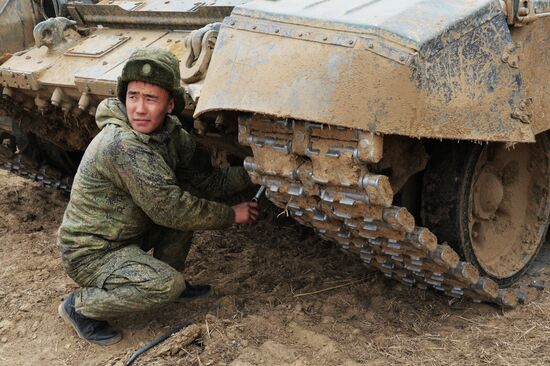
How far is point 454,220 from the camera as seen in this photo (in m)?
3.61

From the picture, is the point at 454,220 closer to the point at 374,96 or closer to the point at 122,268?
the point at 374,96

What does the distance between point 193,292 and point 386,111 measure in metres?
1.91

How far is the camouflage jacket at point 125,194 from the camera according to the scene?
11.3 ft

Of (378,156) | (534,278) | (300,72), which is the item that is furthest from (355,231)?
(534,278)

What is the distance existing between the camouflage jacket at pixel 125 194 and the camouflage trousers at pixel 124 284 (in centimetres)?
8

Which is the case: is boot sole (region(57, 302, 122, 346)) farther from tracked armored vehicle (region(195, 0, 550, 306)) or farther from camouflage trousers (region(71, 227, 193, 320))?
tracked armored vehicle (region(195, 0, 550, 306))

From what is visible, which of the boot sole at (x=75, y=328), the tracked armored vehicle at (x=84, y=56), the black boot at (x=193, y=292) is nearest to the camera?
the boot sole at (x=75, y=328)

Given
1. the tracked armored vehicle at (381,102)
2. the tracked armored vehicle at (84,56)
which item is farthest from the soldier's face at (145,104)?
the tracked armored vehicle at (381,102)

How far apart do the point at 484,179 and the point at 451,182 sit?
1.61ft

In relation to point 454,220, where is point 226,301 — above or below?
below

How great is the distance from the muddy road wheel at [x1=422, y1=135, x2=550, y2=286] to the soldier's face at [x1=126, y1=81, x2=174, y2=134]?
53.1 inches

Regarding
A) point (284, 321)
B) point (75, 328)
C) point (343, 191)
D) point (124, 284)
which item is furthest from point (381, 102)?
point (75, 328)

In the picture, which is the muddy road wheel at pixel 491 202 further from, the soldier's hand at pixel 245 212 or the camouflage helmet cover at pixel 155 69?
the camouflage helmet cover at pixel 155 69

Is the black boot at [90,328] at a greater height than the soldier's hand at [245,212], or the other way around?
the soldier's hand at [245,212]
